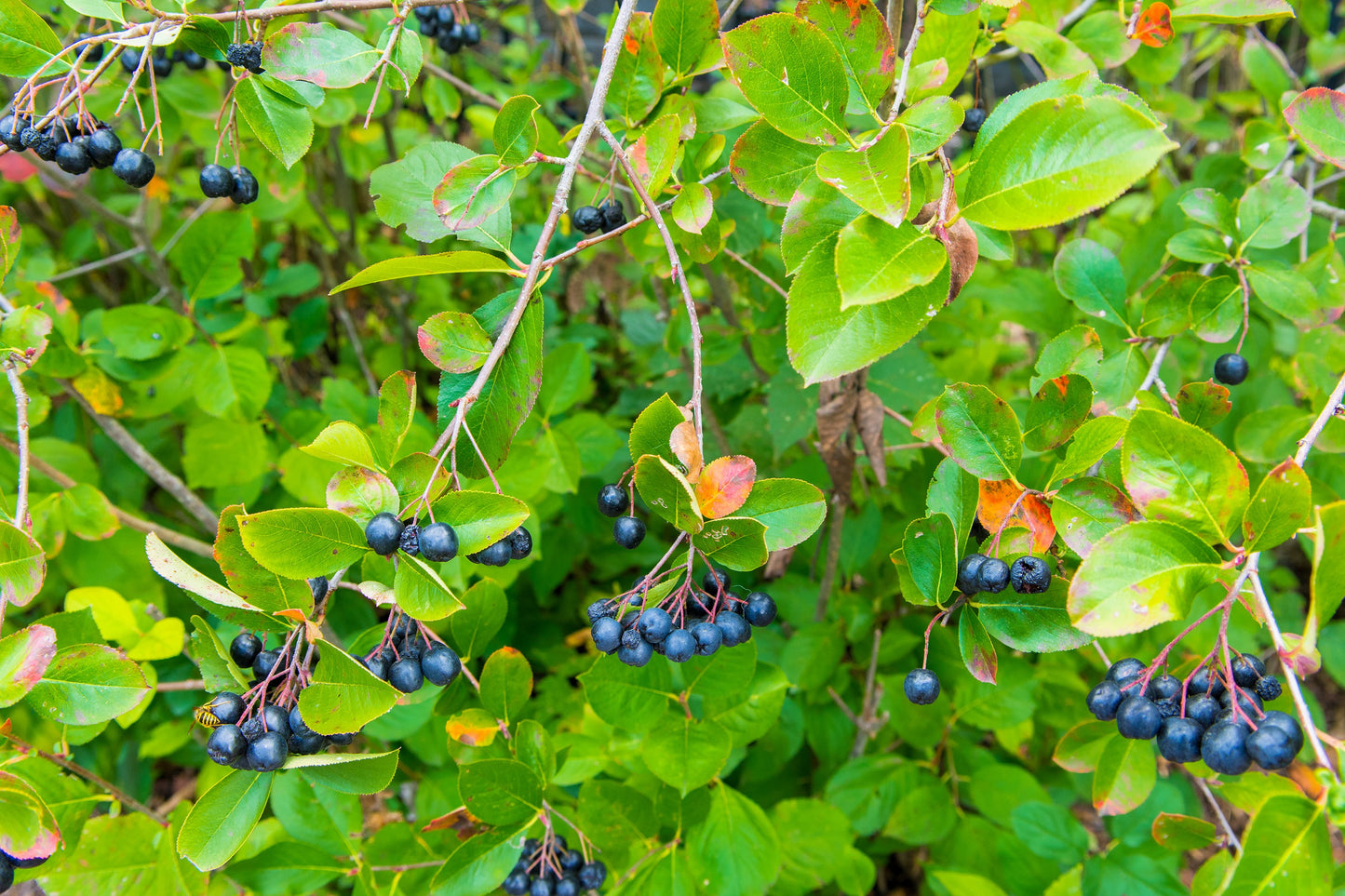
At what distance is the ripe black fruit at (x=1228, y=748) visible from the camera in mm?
775

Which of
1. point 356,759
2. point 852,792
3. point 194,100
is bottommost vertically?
point 852,792

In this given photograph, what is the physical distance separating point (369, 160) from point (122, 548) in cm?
156

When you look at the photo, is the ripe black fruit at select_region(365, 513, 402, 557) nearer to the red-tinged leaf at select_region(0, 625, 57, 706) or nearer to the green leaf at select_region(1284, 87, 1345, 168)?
the red-tinged leaf at select_region(0, 625, 57, 706)

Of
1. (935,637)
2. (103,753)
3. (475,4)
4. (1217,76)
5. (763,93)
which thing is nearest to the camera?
(763,93)

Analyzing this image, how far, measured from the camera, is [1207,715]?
2.77ft

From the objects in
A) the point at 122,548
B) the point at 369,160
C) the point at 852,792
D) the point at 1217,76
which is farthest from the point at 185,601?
the point at 1217,76

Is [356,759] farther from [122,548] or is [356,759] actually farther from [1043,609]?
[122,548]

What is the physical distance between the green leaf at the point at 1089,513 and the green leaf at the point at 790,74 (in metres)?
0.48

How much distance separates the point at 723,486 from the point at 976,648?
375mm

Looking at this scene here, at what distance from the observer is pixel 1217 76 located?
11.5ft

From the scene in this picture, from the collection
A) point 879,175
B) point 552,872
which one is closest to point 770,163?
point 879,175

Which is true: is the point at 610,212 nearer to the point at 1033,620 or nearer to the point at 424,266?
the point at 424,266

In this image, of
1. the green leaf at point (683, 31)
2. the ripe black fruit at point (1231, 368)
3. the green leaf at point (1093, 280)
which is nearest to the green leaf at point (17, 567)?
the green leaf at point (683, 31)

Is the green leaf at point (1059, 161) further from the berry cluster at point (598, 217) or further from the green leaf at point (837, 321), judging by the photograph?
the berry cluster at point (598, 217)
